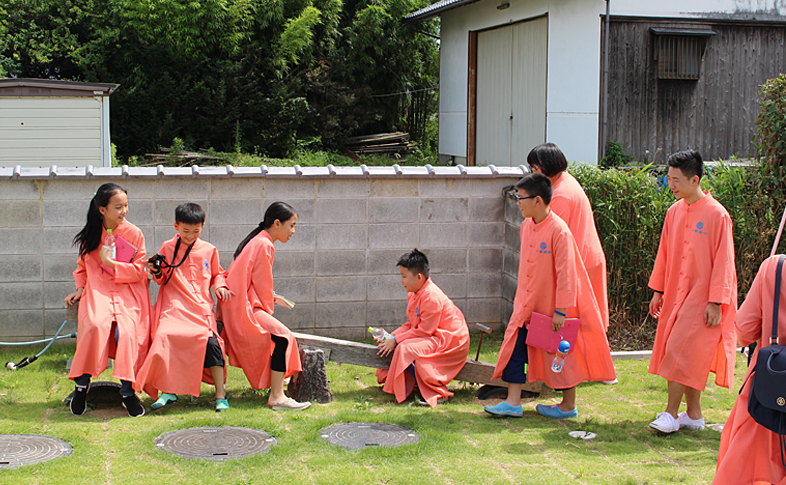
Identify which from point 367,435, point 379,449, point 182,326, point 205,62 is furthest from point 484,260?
point 205,62

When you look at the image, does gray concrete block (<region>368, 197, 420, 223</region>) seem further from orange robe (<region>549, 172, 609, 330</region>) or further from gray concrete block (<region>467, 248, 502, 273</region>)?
orange robe (<region>549, 172, 609, 330</region>)

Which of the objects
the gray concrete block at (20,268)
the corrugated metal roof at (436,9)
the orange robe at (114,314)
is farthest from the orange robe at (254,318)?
the corrugated metal roof at (436,9)

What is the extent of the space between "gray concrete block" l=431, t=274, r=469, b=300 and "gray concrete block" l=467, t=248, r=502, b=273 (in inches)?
5.6

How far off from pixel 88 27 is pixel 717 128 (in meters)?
16.3

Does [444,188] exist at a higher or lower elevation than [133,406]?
higher

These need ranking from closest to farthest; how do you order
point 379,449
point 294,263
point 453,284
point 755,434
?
point 755,434 < point 379,449 < point 294,263 < point 453,284

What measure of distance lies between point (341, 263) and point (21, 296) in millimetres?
2906

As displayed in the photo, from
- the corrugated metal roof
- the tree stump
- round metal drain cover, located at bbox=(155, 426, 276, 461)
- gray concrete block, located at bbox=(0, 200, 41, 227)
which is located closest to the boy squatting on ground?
the tree stump

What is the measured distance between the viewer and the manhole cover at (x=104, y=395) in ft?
17.1

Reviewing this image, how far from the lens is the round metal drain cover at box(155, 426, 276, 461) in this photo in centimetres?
427

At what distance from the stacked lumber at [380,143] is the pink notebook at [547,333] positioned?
1821cm

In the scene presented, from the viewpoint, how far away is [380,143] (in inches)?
931

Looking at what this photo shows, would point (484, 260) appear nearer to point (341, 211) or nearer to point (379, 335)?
point (341, 211)

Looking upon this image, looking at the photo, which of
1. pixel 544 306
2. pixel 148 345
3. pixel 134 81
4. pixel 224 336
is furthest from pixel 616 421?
pixel 134 81
